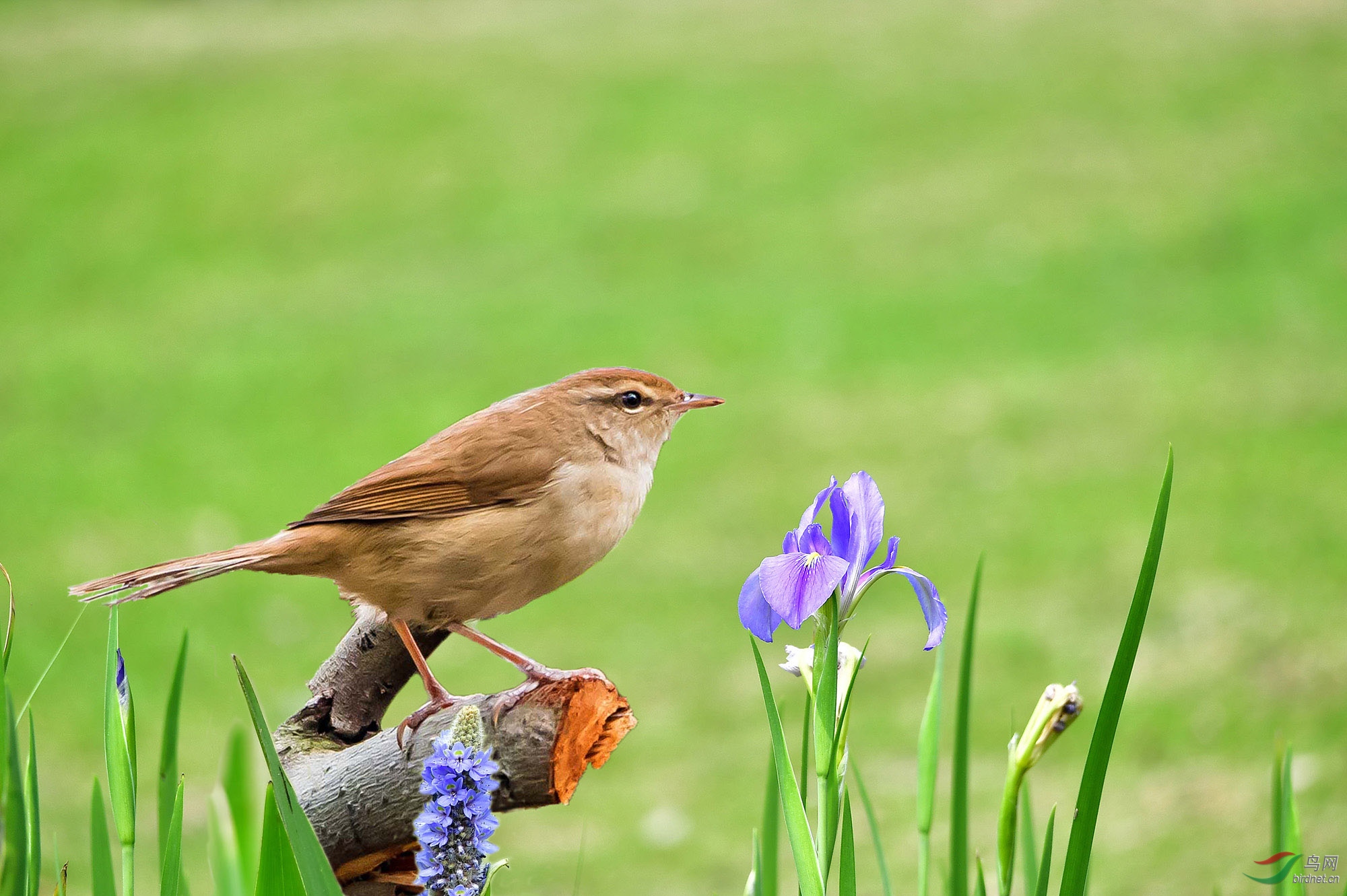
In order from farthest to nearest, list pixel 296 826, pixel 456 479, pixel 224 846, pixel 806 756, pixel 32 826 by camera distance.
Answer: pixel 456 479, pixel 32 826, pixel 806 756, pixel 296 826, pixel 224 846

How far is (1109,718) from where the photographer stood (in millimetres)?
1570

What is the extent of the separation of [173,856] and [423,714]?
0.49 m

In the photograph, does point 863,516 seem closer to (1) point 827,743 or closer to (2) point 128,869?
(1) point 827,743

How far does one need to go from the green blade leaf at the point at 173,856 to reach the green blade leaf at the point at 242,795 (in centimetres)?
35

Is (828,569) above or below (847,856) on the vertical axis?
above

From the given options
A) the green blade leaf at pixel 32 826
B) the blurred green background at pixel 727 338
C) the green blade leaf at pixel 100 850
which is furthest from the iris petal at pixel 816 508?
the blurred green background at pixel 727 338

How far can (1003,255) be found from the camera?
45.4 ft

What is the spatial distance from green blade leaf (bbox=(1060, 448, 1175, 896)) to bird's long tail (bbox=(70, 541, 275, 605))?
4.30ft

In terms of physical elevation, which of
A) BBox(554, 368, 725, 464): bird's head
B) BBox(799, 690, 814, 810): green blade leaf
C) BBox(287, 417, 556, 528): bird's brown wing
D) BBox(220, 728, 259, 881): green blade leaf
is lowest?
BBox(220, 728, 259, 881): green blade leaf

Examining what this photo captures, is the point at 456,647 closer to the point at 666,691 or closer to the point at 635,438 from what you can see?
the point at 666,691

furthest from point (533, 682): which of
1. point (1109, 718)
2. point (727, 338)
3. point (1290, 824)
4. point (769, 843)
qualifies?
point (727, 338)

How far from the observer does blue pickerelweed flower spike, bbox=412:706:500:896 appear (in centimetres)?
150

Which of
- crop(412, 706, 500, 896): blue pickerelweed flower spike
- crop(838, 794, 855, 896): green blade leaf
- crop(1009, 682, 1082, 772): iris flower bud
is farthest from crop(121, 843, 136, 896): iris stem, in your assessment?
crop(1009, 682, 1082, 772): iris flower bud

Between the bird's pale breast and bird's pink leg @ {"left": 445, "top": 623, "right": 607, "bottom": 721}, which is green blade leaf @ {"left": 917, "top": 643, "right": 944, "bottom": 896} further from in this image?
the bird's pale breast
